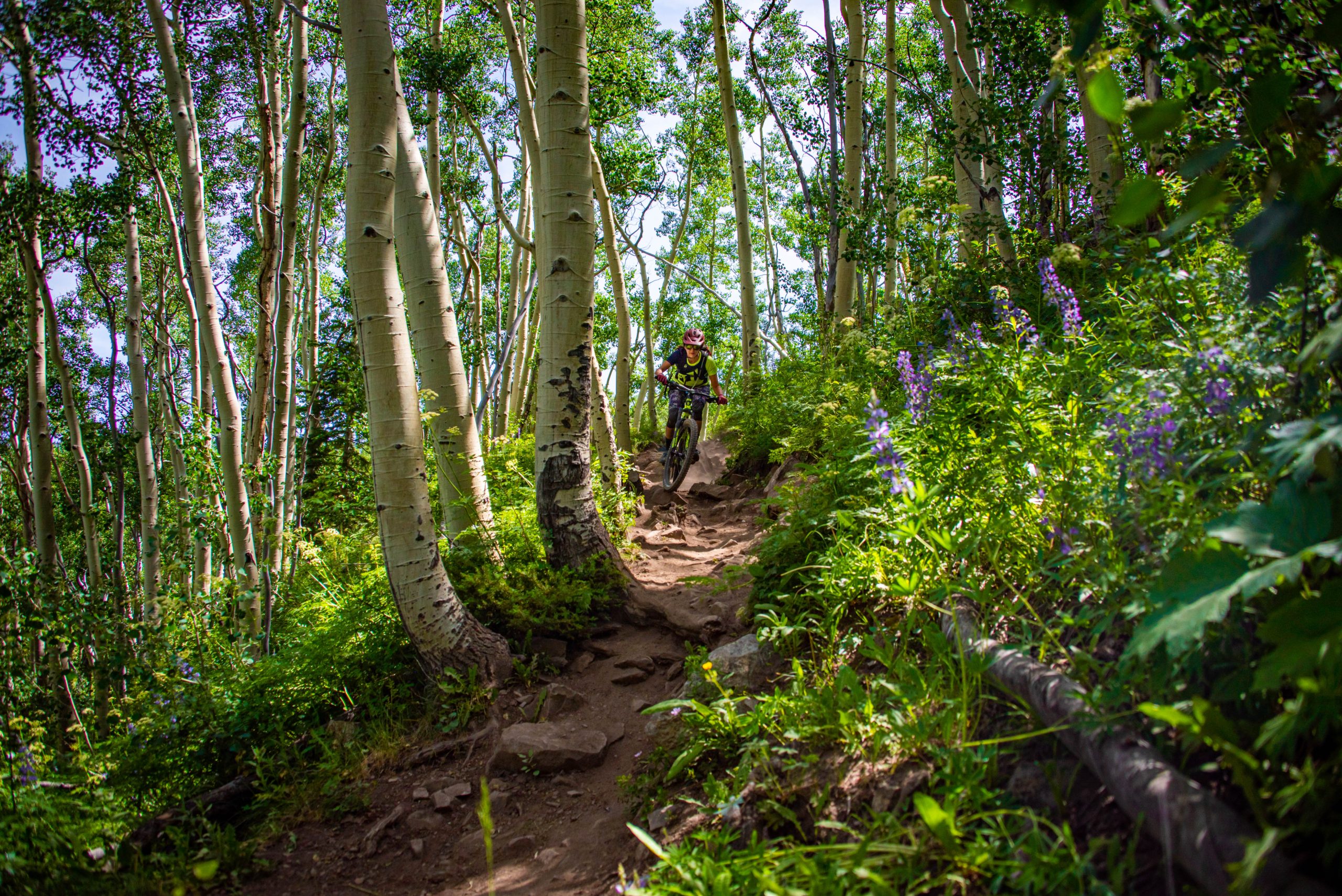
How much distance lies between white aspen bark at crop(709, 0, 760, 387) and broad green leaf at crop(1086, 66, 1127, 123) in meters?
9.41

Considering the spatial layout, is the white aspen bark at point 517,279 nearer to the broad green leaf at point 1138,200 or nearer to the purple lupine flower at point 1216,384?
the purple lupine flower at point 1216,384

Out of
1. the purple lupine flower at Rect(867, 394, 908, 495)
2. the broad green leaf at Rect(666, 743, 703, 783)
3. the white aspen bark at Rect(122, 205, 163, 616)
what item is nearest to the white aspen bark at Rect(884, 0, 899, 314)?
the purple lupine flower at Rect(867, 394, 908, 495)

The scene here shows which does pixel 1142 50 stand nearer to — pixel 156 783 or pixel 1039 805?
pixel 1039 805

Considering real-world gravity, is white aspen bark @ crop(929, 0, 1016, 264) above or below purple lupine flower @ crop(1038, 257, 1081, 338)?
above

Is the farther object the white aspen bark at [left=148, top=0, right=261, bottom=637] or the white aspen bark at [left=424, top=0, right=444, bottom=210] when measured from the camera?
the white aspen bark at [left=424, top=0, right=444, bottom=210]

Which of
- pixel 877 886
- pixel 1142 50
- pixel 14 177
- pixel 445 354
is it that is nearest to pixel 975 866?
pixel 877 886

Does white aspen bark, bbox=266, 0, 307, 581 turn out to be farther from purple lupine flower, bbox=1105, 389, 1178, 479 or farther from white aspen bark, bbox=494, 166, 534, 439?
purple lupine flower, bbox=1105, 389, 1178, 479

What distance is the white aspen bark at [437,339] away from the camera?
501 cm

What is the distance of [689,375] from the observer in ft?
28.0

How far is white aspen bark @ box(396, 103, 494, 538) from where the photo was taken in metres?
5.01

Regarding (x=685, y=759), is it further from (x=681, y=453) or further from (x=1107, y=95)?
(x=681, y=453)

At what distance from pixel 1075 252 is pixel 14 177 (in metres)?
10.1

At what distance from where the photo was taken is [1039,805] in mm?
1741

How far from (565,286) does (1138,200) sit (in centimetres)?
421
